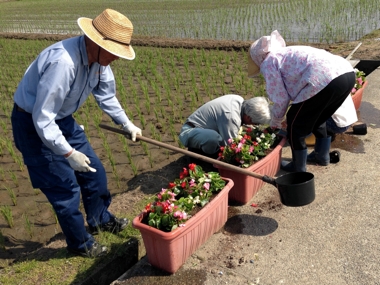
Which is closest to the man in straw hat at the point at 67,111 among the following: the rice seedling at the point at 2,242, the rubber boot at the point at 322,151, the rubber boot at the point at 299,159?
the rice seedling at the point at 2,242

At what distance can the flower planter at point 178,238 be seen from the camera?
2332 mm

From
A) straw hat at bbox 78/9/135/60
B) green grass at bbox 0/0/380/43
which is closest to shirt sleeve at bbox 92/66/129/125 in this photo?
straw hat at bbox 78/9/135/60

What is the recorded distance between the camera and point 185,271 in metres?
2.50

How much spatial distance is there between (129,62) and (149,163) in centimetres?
434

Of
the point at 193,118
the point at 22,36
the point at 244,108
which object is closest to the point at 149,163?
Answer: the point at 193,118

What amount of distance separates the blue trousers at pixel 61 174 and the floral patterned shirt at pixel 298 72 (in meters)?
1.46

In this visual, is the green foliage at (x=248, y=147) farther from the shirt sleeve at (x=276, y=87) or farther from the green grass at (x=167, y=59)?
the green grass at (x=167, y=59)

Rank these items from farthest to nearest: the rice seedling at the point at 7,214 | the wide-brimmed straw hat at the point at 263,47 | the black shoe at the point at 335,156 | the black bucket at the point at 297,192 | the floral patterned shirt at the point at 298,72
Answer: the black shoe at the point at 335,156 < the rice seedling at the point at 7,214 < the wide-brimmed straw hat at the point at 263,47 < the floral patterned shirt at the point at 298,72 < the black bucket at the point at 297,192

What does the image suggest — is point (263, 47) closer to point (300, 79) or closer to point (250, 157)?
point (300, 79)

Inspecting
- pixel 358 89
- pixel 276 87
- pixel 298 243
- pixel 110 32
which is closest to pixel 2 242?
pixel 110 32

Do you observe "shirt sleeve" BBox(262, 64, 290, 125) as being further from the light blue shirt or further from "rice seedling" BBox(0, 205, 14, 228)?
"rice seedling" BBox(0, 205, 14, 228)

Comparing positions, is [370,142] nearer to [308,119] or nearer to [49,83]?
[308,119]

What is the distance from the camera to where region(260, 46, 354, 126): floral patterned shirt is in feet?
9.49

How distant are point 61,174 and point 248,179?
1415mm
